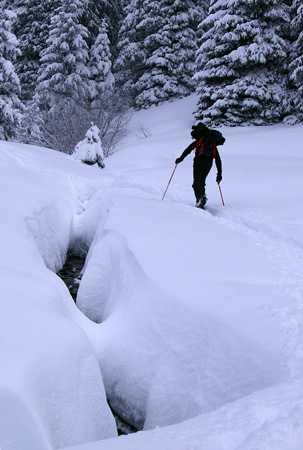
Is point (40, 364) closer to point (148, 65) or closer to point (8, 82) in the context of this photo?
point (8, 82)

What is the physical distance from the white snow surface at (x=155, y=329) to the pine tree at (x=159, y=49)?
54.7ft

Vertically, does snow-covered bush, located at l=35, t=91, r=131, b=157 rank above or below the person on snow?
below

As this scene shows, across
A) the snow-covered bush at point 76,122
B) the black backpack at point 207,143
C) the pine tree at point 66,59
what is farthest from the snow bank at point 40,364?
the pine tree at point 66,59

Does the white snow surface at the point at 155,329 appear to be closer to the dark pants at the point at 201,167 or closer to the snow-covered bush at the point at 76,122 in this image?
the dark pants at the point at 201,167

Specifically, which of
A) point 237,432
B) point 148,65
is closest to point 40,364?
point 237,432

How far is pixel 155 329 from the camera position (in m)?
3.01

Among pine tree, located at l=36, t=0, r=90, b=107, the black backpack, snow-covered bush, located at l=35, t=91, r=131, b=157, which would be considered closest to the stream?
the black backpack

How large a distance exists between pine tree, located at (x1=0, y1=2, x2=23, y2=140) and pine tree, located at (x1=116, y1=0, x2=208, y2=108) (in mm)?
8137

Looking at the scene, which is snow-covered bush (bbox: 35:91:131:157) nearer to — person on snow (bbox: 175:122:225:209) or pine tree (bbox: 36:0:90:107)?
pine tree (bbox: 36:0:90:107)

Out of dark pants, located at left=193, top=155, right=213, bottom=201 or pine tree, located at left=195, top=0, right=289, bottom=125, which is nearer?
dark pants, located at left=193, top=155, right=213, bottom=201

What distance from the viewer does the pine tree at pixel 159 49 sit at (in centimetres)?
1994

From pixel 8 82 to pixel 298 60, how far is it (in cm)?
1152

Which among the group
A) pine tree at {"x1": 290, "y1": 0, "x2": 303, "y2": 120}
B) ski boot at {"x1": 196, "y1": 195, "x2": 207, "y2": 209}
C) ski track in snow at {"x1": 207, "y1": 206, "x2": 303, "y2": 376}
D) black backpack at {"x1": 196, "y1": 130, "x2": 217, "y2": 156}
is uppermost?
pine tree at {"x1": 290, "y1": 0, "x2": 303, "y2": 120}

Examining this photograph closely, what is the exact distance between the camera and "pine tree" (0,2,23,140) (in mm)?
14344
